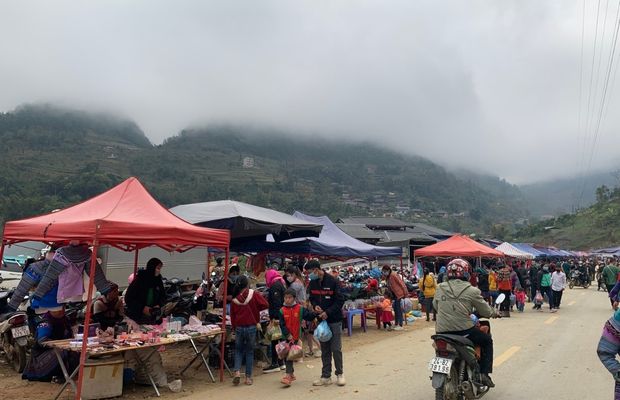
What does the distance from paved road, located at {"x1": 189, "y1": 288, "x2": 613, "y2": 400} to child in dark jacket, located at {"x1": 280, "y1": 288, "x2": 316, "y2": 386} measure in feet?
0.70

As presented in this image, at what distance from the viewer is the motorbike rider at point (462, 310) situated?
19.4 ft

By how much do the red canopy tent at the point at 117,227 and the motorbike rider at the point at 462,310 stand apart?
3.40 metres

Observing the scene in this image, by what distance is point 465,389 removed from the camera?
18.6 ft

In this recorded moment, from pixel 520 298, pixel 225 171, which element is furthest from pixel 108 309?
pixel 225 171

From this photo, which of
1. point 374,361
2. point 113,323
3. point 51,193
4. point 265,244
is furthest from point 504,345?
point 51,193

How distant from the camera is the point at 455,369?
19.0 ft

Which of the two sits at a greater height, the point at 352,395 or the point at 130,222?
the point at 130,222

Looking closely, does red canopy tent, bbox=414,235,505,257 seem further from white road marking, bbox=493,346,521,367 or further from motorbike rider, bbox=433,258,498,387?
motorbike rider, bbox=433,258,498,387

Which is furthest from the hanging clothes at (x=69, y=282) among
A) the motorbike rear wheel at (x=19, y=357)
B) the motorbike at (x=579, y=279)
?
the motorbike at (x=579, y=279)

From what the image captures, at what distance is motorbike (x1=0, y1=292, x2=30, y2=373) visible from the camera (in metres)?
7.86

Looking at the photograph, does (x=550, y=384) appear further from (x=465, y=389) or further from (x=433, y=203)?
(x=433, y=203)

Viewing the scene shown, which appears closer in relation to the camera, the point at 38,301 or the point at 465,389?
the point at 465,389

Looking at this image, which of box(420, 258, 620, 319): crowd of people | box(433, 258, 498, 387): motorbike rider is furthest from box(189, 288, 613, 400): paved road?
box(420, 258, 620, 319): crowd of people

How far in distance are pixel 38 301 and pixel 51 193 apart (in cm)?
5924
